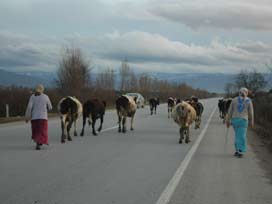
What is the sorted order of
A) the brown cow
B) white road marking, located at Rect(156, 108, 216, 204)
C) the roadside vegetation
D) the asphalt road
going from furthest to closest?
1. the roadside vegetation
2. the brown cow
3. the asphalt road
4. white road marking, located at Rect(156, 108, 216, 204)

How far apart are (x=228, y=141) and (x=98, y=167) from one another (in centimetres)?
755

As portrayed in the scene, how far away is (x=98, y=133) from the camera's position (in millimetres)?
18906

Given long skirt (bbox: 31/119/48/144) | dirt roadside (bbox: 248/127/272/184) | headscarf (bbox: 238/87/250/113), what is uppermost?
headscarf (bbox: 238/87/250/113)

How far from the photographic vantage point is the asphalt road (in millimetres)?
7941

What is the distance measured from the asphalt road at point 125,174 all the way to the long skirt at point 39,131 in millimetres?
295

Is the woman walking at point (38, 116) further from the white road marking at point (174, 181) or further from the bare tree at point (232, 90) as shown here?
the bare tree at point (232, 90)

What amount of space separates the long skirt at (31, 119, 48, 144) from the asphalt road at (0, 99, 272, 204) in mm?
295

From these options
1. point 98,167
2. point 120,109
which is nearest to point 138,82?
point 120,109

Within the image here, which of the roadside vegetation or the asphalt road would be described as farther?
the roadside vegetation

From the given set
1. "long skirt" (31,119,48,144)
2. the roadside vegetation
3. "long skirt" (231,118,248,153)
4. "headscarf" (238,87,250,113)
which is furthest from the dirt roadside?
the roadside vegetation

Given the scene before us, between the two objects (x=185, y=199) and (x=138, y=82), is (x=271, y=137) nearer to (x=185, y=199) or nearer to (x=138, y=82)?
(x=185, y=199)

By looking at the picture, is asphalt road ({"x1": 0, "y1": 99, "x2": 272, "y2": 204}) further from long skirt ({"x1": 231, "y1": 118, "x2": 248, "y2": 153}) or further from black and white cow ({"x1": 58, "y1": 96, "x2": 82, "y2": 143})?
black and white cow ({"x1": 58, "y1": 96, "x2": 82, "y2": 143})

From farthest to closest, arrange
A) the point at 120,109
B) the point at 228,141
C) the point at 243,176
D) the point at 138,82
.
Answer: the point at 138,82, the point at 120,109, the point at 228,141, the point at 243,176

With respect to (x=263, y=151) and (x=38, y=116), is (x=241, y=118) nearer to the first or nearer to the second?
(x=263, y=151)
